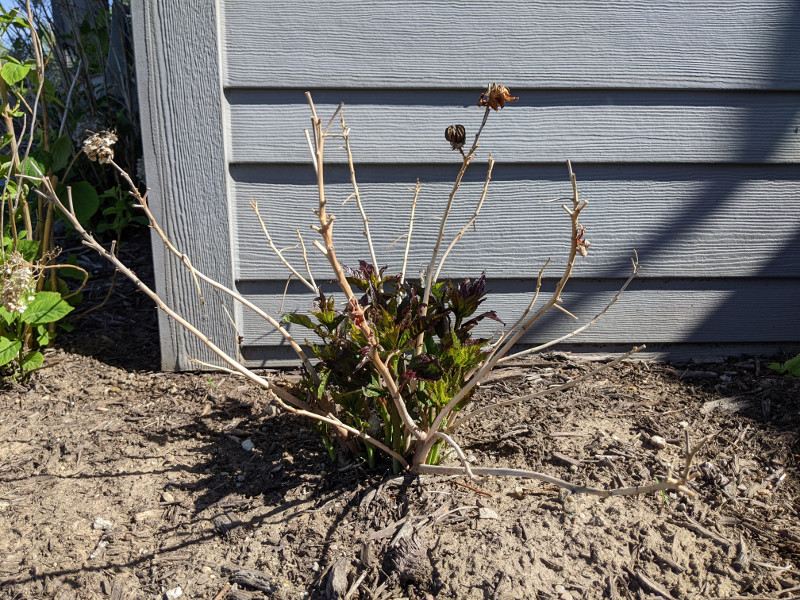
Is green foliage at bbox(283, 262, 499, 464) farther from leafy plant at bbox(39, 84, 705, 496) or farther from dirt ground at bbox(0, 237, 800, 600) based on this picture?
dirt ground at bbox(0, 237, 800, 600)

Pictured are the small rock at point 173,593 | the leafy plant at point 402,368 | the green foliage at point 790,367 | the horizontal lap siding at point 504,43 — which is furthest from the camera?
the green foliage at point 790,367

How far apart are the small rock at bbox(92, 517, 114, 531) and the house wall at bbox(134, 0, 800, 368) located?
871mm

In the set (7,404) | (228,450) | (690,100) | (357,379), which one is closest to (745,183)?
(690,100)

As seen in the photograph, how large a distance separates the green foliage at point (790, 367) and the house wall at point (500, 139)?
0.30 meters

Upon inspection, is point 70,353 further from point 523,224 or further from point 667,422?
point 667,422

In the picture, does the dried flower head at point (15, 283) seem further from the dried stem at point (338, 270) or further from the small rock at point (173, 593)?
the dried stem at point (338, 270)

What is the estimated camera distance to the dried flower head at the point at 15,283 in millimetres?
1874

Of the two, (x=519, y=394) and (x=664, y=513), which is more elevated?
(x=519, y=394)

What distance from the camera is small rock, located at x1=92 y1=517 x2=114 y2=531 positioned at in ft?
5.13

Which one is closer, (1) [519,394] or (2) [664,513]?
(2) [664,513]

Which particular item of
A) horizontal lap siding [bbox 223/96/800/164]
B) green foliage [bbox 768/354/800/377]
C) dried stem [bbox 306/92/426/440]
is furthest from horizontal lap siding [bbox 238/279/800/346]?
dried stem [bbox 306/92/426/440]

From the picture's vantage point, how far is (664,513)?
158 cm

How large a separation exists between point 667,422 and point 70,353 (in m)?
2.26

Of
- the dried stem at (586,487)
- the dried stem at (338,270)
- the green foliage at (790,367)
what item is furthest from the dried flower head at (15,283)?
the green foliage at (790,367)
